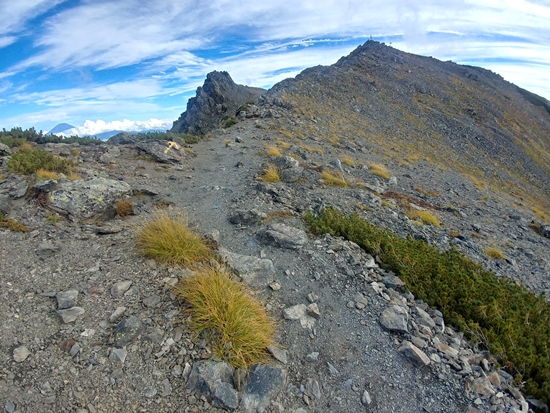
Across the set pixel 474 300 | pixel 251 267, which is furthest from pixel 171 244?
pixel 474 300

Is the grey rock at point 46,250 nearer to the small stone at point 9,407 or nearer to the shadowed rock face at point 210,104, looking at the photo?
the small stone at point 9,407

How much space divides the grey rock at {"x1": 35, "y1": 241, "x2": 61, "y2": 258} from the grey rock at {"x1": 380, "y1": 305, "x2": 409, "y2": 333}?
635 centimetres

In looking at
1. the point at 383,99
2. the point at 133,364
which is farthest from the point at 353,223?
the point at 383,99

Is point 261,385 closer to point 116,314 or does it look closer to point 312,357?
point 312,357

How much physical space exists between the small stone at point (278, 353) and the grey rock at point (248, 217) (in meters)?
3.94

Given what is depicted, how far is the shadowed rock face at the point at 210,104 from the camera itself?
45906 millimetres

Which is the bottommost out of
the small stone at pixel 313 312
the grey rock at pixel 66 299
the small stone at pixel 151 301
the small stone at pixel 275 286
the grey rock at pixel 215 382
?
the small stone at pixel 313 312

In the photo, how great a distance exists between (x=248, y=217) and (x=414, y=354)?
192 inches

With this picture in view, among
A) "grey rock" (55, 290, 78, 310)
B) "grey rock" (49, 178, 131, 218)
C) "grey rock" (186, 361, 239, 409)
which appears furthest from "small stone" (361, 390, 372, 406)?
"grey rock" (49, 178, 131, 218)

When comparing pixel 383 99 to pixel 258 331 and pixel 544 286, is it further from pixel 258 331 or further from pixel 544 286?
pixel 258 331

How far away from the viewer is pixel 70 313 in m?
4.81

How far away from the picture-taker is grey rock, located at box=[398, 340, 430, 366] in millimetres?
4664

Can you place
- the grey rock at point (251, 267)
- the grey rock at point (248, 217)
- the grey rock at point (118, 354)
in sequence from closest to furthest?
the grey rock at point (118, 354), the grey rock at point (251, 267), the grey rock at point (248, 217)

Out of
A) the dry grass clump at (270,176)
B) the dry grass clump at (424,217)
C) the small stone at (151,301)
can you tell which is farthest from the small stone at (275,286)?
the dry grass clump at (424,217)
